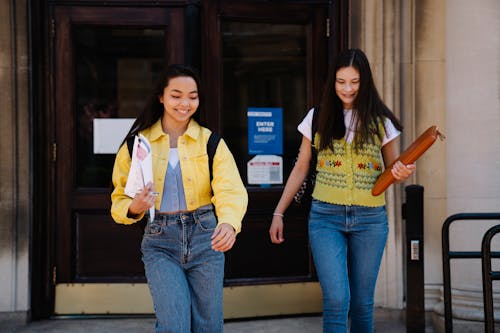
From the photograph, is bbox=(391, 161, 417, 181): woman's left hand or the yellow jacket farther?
bbox=(391, 161, 417, 181): woman's left hand

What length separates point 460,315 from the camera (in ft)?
17.0

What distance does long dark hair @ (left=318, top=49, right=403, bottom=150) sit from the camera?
12.2 ft

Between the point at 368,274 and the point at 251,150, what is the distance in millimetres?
2285

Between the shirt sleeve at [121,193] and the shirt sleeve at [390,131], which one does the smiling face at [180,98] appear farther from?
the shirt sleeve at [390,131]

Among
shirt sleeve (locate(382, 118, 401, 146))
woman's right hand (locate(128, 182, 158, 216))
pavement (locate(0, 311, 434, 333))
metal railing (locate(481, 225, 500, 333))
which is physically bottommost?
pavement (locate(0, 311, 434, 333))

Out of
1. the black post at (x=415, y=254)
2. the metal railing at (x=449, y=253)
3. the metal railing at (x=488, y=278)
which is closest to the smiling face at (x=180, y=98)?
the black post at (x=415, y=254)

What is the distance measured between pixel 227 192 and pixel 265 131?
102 inches

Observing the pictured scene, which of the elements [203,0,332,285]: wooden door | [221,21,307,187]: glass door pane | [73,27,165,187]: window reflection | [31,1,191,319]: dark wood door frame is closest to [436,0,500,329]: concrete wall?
[203,0,332,285]: wooden door

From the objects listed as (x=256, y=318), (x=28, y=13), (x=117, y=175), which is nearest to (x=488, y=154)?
(x=256, y=318)

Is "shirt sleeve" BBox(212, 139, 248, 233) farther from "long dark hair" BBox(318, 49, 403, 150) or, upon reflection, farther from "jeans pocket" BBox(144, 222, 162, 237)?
"long dark hair" BBox(318, 49, 403, 150)

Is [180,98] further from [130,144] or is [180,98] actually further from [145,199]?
[145,199]

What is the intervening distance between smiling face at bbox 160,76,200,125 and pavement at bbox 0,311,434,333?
2624mm

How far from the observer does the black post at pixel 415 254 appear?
3824 mm

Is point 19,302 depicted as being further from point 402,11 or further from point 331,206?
point 402,11
